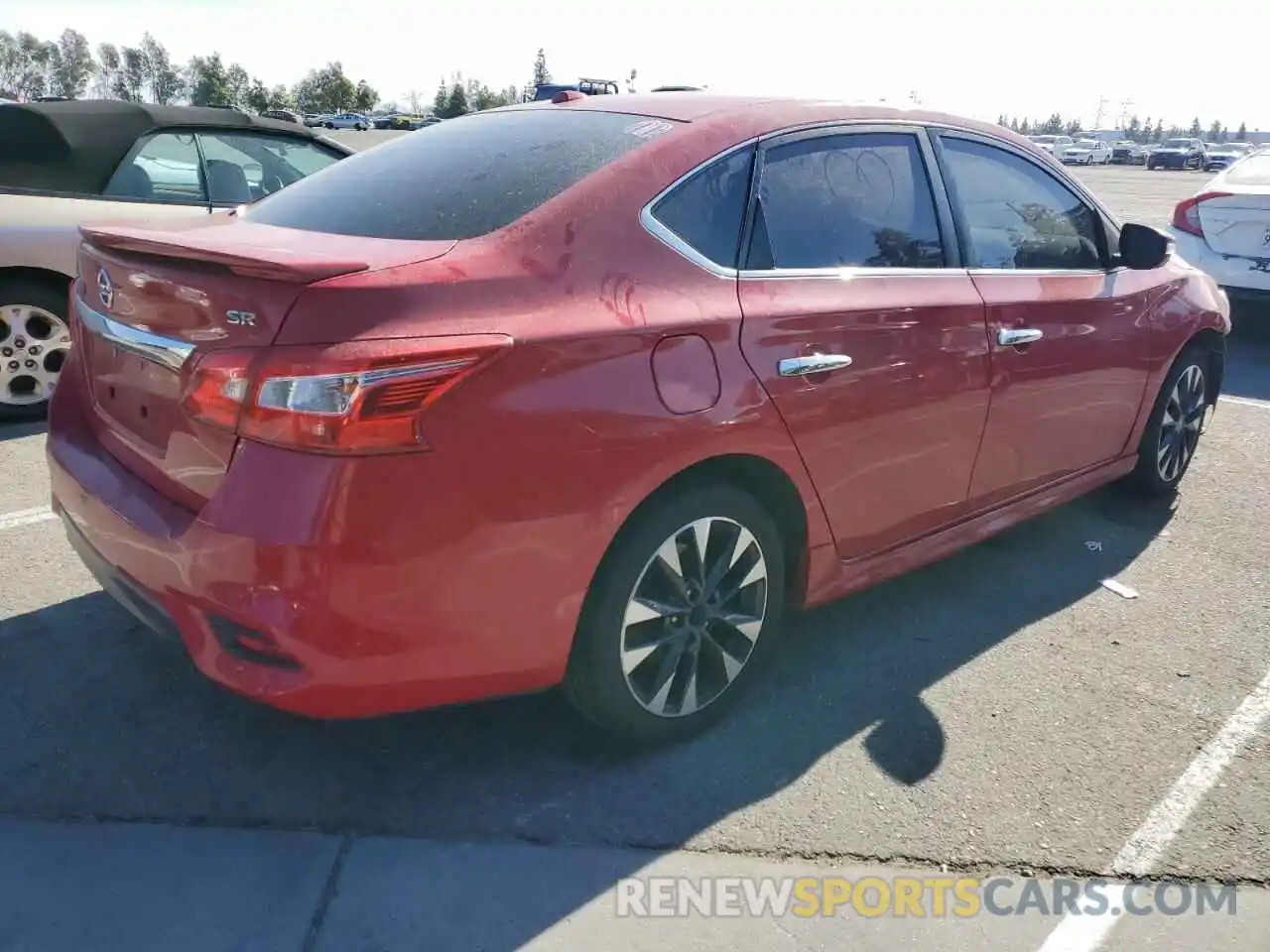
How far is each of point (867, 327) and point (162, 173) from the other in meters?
4.50

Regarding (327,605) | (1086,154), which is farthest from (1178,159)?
(327,605)

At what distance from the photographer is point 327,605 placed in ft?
7.30

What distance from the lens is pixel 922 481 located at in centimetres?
342

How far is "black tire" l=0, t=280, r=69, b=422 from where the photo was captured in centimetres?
534

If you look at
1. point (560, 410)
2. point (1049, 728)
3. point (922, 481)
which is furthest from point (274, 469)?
point (1049, 728)

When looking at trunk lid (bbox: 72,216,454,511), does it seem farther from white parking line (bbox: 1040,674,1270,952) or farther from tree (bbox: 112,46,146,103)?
tree (bbox: 112,46,146,103)

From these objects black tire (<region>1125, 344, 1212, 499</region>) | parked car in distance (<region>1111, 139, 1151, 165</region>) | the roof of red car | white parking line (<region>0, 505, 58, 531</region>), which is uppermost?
the roof of red car

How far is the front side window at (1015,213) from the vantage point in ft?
11.9

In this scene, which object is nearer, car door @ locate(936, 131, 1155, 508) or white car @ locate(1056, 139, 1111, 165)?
car door @ locate(936, 131, 1155, 508)

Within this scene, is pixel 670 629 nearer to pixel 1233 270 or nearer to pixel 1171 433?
pixel 1171 433

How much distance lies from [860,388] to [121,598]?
6.80 feet

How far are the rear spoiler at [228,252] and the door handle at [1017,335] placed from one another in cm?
218

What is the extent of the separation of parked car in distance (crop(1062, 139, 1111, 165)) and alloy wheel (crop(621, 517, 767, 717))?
70322mm

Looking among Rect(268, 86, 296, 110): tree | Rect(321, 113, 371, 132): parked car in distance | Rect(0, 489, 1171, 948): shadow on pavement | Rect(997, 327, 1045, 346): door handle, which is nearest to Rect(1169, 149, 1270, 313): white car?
Rect(997, 327, 1045, 346): door handle
